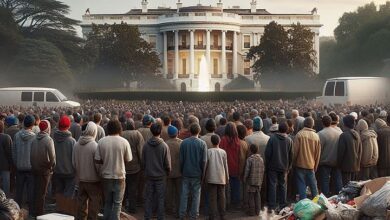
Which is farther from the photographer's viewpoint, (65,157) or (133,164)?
(133,164)

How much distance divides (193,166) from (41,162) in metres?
2.86

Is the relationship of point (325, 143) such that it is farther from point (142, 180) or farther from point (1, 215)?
point (1, 215)

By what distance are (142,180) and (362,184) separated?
5.16 metres

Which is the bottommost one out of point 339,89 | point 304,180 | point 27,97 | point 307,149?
point 304,180

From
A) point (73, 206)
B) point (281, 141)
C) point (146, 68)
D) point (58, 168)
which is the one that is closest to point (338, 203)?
point (281, 141)

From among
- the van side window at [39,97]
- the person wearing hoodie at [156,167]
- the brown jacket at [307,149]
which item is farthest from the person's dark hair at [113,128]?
the van side window at [39,97]

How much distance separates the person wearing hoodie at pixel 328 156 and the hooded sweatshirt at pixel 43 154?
5751mm

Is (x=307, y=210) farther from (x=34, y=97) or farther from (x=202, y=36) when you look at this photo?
(x=202, y=36)

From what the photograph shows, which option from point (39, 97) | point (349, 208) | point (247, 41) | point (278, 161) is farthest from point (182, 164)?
point (247, 41)

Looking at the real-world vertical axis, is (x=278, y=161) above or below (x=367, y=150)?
below

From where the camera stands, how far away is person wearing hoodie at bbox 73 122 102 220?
10.7m

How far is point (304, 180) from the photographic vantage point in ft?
42.8

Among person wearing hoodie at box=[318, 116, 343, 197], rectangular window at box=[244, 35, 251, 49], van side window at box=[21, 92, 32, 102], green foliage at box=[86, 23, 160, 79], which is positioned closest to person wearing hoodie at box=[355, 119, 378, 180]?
person wearing hoodie at box=[318, 116, 343, 197]

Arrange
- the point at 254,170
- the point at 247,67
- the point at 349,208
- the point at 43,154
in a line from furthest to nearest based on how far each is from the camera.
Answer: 1. the point at 247,67
2. the point at 254,170
3. the point at 43,154
4. the point at 349,208
